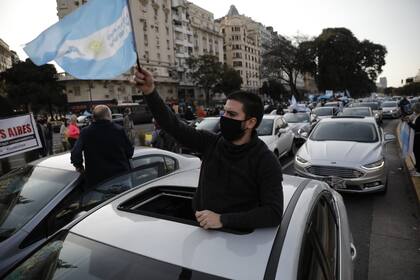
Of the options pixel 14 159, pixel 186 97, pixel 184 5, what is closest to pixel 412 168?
pixel 14 159

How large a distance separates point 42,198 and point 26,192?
0.28m

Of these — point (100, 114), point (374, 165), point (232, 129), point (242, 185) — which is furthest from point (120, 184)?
point (374, 165)

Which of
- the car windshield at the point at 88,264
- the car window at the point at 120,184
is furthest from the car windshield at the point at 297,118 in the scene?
the car windshield at the point at 88,264

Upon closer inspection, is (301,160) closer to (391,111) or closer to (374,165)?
(374,165)

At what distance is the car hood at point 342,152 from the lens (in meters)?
5.83

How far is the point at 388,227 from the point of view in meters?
4.68

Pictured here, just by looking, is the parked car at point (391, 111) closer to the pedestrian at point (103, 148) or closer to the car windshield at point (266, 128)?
the car windshield at point (266, 128)

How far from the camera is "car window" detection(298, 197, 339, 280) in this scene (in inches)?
61.8

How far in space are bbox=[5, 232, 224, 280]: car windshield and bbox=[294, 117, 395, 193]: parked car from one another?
4.86 metres

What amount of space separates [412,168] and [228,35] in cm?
9679

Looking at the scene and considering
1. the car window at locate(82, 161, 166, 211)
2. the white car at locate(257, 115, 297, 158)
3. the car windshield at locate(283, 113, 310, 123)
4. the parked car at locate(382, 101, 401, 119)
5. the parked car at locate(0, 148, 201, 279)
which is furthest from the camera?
the parked car at locate(382, 101, 401, 119)

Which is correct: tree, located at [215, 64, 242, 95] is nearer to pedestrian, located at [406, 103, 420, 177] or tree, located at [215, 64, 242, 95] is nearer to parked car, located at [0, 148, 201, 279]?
pedestrian, located at [406, 103, 420, 177]

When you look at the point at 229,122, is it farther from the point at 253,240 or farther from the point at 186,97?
the point at 186,97

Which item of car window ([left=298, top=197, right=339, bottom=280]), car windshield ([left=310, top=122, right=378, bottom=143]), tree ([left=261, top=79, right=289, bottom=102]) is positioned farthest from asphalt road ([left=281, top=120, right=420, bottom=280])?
tree ([left=261, top=79, right=289, bottom=102])
